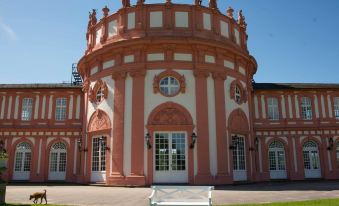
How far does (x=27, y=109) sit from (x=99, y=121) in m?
7.64

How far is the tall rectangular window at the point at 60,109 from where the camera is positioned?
85.2 ft

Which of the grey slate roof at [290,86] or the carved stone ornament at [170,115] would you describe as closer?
the carved stone ornament at [170,115]

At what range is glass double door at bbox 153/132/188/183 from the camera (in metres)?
19.6

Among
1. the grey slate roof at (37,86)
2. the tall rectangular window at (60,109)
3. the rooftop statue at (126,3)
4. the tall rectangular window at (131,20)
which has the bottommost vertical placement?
the tall rectangular window at (60,109)

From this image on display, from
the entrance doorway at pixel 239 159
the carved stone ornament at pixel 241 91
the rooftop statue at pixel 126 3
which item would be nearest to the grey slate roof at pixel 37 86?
the rooftop statue at pixel 126 3

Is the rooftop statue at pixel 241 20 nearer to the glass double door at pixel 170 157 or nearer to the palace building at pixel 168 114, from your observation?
the palace building at pixel 168 114

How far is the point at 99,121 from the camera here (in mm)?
21953

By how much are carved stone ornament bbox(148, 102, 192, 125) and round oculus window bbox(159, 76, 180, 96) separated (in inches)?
31.4

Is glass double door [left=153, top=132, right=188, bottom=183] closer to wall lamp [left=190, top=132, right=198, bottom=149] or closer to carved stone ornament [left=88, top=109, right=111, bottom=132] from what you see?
wall lamp [left=190, top=132, right=198, bottom=149]

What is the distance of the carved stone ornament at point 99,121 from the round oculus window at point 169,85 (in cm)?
383

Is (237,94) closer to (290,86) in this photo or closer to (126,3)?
(290,86)

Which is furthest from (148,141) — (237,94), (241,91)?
(241,91)

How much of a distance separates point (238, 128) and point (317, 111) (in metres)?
8.59

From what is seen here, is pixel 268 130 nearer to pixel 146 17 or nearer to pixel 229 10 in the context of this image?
pixel 229 10
